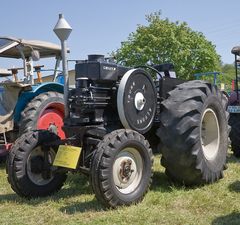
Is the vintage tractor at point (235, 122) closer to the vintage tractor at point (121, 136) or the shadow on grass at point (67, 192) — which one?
the vintage tractor at point (121, 136)

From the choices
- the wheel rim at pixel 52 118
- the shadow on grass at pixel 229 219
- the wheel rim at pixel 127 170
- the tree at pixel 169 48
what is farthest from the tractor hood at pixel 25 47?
the tree at pixel 169 48

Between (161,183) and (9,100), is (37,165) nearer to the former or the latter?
(161,183)

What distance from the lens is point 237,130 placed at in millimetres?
7234

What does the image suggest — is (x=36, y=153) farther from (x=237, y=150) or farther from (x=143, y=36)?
(x=143, y=36)

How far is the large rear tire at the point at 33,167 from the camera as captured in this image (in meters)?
4.55

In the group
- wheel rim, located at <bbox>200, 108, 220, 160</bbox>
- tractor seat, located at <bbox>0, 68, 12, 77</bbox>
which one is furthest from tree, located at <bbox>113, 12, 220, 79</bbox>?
wheel rim, located at <bbox>200, 108, 220, 160</bbox>

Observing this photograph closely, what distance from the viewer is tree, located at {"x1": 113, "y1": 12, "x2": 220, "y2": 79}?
28.2 metres

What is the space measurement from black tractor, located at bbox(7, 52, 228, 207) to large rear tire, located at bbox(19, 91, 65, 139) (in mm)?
1880

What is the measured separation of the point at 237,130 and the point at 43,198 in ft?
12.8

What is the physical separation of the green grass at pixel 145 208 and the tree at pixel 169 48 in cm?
2307

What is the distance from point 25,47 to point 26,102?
3.43ft

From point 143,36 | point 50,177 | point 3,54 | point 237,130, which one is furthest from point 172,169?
point 143,36

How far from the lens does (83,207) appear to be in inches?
165

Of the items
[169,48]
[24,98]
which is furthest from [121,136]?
[169,48]
